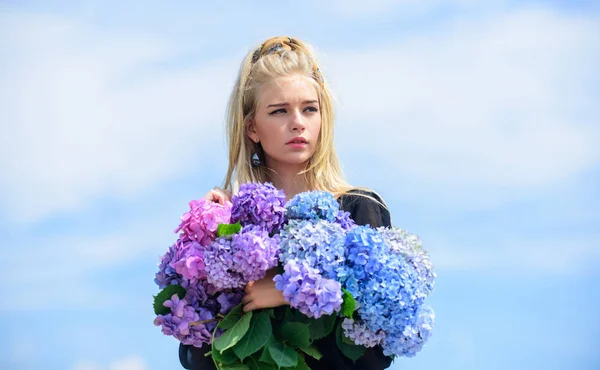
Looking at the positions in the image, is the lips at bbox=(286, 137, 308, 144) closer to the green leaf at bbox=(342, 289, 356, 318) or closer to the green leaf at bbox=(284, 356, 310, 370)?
the green leaf at bbox=(342, 289, 356, 318)

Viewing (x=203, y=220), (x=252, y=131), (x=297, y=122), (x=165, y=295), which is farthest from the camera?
(x=252, y=131)

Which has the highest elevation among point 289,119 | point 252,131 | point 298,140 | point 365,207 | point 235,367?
point 252,131

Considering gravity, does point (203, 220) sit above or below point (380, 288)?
above

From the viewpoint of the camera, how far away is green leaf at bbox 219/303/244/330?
4.54m

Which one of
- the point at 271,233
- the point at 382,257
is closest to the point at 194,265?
the point at 271,233

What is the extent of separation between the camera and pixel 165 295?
4.73 metres

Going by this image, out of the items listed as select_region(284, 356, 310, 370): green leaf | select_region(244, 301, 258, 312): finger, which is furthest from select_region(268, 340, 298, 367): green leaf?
select_region(244, 301, 258, 312): finger

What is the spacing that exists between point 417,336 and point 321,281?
2.29 feet

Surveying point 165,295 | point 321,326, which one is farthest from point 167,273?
point 321,326

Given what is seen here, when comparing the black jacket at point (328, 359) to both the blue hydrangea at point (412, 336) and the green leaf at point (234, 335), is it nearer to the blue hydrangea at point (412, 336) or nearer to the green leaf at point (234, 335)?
the blue hydrangea at point (412, 336)

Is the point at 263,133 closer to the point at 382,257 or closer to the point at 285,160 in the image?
the point at 285,160

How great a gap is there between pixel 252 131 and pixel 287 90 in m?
0.49

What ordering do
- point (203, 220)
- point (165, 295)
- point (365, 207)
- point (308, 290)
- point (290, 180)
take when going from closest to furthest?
point (308, 290) → point (203, 220) → point (165, 295) → point (365, 207) → point (290, 180)

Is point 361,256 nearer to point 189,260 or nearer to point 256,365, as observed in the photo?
point 256,365
